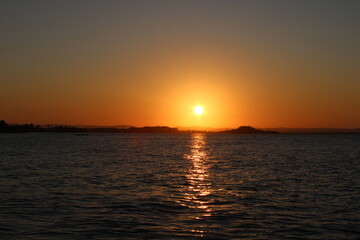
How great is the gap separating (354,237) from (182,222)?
861 cm

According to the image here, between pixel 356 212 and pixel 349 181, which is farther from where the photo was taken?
pixel 349 181

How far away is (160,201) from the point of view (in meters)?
27.7

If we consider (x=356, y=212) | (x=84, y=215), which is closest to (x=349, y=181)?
(x=356, y=212)

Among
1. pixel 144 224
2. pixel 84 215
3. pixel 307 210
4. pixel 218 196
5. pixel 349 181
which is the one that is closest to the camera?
pixel 144 224

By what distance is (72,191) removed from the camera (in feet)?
105

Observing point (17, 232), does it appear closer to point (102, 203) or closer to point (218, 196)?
point (102, 203)

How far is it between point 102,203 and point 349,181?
26.8 m

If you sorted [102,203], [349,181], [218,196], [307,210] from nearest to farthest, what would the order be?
[307,210] < [102,203] < [218,196] < [349,181]

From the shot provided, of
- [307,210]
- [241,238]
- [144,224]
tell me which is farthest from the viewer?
[307,210]

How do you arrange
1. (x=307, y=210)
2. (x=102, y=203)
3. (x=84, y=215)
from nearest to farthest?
(x=84, y=215) < (x=307, y=210) < (x=102, y=203)

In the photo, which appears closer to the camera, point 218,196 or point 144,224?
point 144,224

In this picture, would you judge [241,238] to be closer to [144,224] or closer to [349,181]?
[144,224]

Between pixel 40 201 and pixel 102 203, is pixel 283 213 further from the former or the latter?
pixel 40 201

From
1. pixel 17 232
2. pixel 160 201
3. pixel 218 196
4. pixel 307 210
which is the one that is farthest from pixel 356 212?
pixel 17 232
